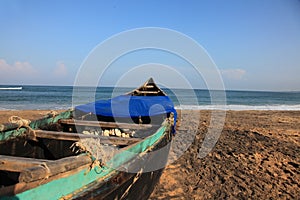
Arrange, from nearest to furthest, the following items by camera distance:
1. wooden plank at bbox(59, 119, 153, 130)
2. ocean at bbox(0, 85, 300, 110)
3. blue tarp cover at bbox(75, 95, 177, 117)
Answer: wooden plank at bbox(59, 119, 153, 130) < blue tarp cover at bbox(75, 95, 177, 117) < ocean at bbox(0, 85, 300, 110)

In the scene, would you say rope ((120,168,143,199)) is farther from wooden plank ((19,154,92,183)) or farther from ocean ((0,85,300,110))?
ocean ((0,85,300,110))

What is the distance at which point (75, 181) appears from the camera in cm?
224

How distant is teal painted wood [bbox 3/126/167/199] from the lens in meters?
1.88

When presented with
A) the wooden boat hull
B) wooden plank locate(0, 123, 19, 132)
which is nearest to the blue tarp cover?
wooden plank locate(0, 123, 19, 132)

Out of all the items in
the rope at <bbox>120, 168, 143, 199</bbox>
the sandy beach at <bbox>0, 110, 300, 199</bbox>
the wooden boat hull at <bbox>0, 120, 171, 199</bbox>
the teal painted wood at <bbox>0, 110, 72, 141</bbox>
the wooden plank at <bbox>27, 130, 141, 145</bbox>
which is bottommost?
the sandy beach at <bbox>0, 110, 300, 199</bbox>

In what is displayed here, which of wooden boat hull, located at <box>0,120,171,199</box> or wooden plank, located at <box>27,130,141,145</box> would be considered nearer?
wooden boat hull, located at <box>0,120,171,199</box>

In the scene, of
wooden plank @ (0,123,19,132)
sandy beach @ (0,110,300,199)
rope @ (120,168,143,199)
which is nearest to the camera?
rope @ (120,168,143,199)

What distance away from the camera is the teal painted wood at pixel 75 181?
1.88 meters

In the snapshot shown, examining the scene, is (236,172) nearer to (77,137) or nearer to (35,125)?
(77,137)

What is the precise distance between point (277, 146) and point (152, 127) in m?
4.75

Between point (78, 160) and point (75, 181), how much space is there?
19cm

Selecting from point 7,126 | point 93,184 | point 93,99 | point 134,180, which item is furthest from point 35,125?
point 93,99

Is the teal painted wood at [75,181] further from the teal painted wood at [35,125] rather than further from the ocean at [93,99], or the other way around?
the ocean at [93,99]

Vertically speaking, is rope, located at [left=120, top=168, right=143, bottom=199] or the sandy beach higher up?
rope, located at [left=120, top=168, right=143, bottom=199]
